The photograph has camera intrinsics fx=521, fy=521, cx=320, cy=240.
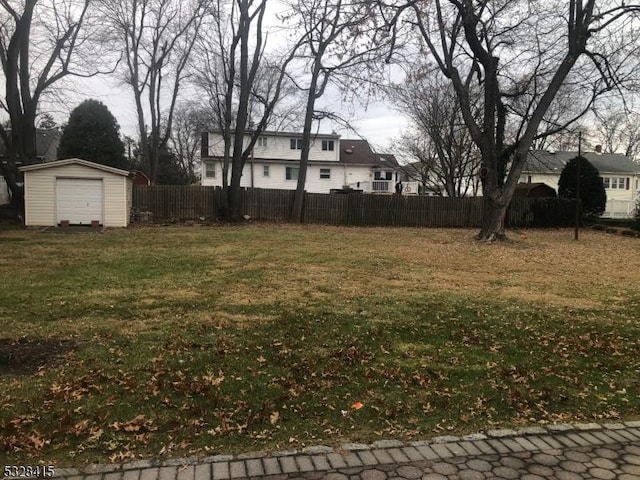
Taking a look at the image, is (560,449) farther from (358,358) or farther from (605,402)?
(358,358)

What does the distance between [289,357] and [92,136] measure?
33.7 m

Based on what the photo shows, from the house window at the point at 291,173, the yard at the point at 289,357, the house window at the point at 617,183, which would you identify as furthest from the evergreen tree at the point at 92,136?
the house window at the point at 617,183

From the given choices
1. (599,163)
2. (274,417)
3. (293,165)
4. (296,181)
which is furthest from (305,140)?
(599,163)

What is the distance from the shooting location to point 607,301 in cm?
793

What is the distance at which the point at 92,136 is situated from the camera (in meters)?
34.2

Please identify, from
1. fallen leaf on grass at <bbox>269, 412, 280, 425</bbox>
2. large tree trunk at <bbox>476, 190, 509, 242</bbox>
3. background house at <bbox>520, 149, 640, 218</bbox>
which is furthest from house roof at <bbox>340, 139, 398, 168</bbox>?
fallen leaf on grass at <bbox>269, 412, 280, 425</bbox>

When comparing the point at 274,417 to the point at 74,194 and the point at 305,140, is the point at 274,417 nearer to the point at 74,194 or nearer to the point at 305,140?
the point at 74,194

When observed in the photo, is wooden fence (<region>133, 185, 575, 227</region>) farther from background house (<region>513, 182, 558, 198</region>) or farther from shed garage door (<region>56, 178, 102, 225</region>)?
shed garage door (<region>56, 178, 102, 225</region>)

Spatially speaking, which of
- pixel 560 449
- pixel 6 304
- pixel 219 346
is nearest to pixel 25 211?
pixel 6 304

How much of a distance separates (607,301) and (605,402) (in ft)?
14.6

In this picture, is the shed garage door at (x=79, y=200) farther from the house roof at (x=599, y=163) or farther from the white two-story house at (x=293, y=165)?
the house roof at (x=599, y=163)

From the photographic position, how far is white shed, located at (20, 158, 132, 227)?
66.2 feet

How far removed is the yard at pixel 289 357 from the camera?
3449mm

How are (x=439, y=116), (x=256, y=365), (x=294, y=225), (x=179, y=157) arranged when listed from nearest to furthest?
(x=256, y=365), (x=294, y=225), (x=439, y=116), (x=179, y=157)
